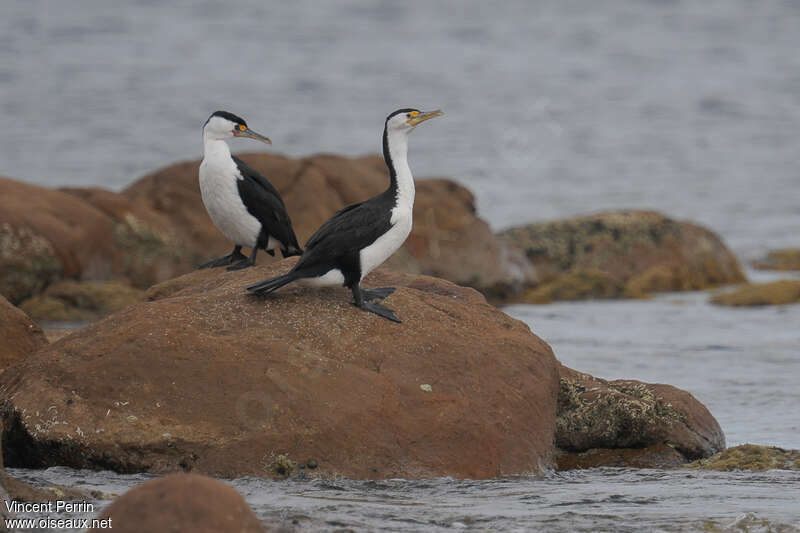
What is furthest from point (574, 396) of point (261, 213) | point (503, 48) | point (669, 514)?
point (503, 48)

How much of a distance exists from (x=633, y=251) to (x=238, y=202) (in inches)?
359

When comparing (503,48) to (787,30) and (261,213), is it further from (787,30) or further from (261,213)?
(261,213)

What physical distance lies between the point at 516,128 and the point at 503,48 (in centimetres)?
853

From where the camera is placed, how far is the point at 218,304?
671 centimetres

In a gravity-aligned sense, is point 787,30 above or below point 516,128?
above

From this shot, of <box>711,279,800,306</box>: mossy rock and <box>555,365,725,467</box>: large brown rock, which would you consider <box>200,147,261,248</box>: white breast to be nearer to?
<box>555,365,725,467</box>: large brown rock

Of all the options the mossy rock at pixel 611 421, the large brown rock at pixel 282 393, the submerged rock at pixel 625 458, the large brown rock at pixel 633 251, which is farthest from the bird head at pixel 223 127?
the large brown rock at pixel 633 251

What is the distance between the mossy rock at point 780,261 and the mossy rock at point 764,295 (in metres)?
3.52

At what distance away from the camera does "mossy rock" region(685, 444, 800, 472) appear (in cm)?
645

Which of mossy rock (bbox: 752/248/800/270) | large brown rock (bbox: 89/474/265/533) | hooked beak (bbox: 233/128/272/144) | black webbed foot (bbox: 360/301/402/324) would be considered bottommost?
mossy rock (bbox: 752/248/800/270)

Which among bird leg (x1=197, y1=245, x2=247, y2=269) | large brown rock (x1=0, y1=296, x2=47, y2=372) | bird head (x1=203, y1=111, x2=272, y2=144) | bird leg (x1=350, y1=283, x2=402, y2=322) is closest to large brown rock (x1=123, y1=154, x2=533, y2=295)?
bird head (x1=203, y1=111, x2=272, y2=144)

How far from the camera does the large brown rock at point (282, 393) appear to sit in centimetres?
592

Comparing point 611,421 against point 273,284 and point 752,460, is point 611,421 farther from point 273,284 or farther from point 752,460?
point 273,284

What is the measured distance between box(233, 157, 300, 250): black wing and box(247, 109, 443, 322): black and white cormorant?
1.64 meters
